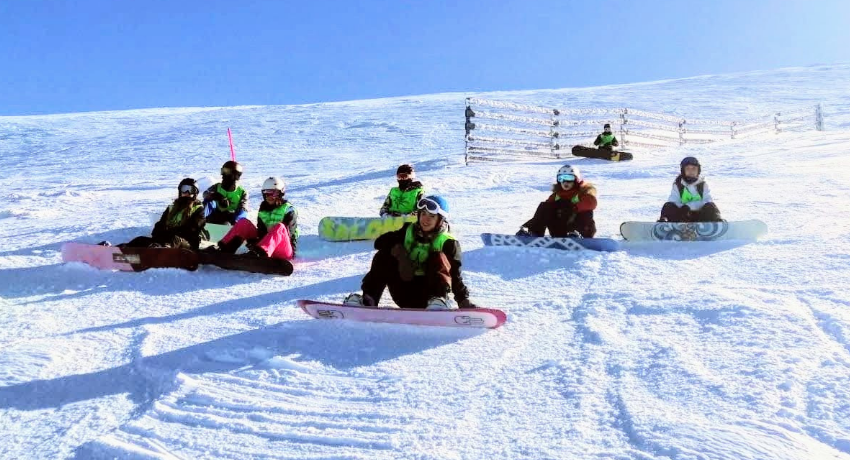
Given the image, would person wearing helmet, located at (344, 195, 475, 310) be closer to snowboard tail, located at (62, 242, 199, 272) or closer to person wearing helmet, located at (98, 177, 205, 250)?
snowboard tail, located at (62, 242, 199, 272)

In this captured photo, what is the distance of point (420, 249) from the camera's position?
16.3 feet

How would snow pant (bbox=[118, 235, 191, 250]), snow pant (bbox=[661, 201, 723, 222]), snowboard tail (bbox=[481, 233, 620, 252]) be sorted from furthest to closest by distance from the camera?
snow pant (bbox=[661, 201, 723, 222]) < snow pant (bbox=[118, 235, 191, 250]) < snowboard tail (bbox=[481, 233, 620, 252])

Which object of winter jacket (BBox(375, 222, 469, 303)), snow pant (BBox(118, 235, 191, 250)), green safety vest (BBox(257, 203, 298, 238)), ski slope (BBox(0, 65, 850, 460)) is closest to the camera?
ski slope (BBox(0, 65, 850, 460))

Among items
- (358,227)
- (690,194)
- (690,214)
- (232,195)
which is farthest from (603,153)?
(232,195)

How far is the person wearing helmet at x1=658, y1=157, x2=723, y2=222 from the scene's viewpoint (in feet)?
25.5

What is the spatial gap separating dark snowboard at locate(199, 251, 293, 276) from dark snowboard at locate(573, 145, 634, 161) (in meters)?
12.8

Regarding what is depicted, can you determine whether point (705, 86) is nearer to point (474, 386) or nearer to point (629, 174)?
point (629, 174)

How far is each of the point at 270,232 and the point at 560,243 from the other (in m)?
2.79

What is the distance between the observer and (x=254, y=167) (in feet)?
74.3

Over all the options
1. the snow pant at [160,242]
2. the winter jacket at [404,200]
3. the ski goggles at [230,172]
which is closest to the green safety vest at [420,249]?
the snow pant at [160,242]

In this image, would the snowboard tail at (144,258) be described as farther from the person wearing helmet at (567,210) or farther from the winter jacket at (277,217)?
the person wearing helmet at (567,210)

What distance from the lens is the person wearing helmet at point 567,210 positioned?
7449mm

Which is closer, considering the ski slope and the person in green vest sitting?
the ski slope

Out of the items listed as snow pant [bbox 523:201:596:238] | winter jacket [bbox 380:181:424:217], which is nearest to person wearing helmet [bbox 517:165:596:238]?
snow pant [bbox 523:201:596:238]
